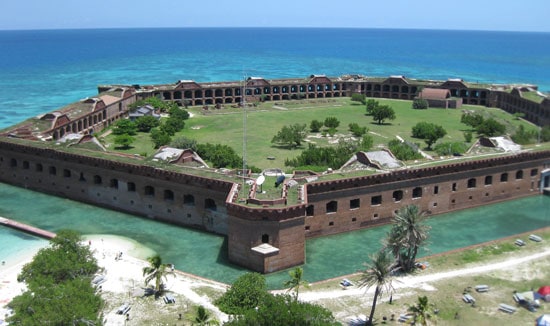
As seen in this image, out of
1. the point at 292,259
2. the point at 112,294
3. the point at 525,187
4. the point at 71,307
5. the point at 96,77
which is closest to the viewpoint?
the point at 71,307

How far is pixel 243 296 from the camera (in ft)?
106

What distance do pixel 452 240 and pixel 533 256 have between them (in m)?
6.47

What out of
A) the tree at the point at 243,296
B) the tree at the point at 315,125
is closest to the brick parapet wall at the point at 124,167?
the tree at the point at 243,296

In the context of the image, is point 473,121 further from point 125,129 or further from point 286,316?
point 286,316

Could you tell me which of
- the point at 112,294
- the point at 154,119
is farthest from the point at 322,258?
the point at 154,119

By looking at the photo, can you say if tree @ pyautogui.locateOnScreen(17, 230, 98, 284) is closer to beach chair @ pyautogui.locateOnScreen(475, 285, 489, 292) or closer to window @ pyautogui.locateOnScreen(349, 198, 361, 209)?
window @ pyautogui.locateOnScreen(349, 198, 361, 209)

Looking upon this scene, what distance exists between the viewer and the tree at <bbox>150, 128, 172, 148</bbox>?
235 ft

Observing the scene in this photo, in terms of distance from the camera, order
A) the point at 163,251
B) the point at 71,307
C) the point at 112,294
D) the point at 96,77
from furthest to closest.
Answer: the point at 96,77 < the point at 163,251 < the point at 112,294 < the point at 71,307

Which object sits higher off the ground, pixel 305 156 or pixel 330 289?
pixel 305 156

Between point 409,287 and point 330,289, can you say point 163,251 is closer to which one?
point 330,289

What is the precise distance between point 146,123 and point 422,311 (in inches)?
2357

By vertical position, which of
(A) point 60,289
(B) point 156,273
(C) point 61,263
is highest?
(A) point 60,289

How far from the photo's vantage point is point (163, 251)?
43.7m

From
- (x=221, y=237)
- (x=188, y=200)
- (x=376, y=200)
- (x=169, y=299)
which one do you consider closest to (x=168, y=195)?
(x=188, y=200)
